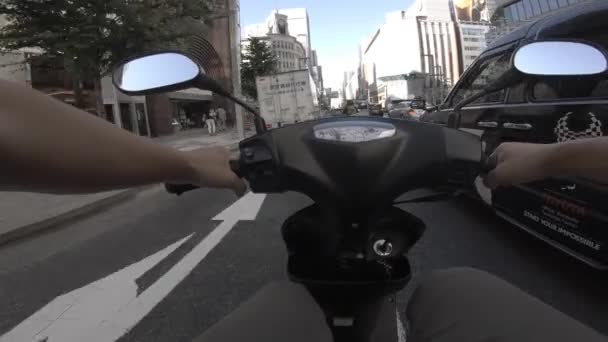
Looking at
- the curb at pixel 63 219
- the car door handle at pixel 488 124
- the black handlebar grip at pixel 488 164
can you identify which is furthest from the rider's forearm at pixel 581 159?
the curb at pixel 63 219

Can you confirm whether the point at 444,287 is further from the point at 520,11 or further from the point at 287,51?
the point at 287,51

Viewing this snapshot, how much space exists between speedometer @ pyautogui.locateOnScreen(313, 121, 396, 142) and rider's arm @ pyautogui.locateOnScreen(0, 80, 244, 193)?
1.26ft

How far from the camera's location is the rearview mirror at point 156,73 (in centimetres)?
127

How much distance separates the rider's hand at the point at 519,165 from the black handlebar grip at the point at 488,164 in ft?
0.04

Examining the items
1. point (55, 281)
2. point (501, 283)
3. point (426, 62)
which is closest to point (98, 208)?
point (55, 281)

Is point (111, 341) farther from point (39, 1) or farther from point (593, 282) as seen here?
point (39, 1)

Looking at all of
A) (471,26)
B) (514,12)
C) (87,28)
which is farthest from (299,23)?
(87,28)

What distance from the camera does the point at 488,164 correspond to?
→ 47.0 inches

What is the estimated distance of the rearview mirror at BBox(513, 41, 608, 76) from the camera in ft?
5.00

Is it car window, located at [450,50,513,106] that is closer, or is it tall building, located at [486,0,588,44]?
car window, located at [450,50,513,106]

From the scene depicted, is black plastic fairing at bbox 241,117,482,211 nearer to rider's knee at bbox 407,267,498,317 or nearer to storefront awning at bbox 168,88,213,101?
rider's knee at bbox 407,267,498,317

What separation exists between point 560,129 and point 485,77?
2.15 meters

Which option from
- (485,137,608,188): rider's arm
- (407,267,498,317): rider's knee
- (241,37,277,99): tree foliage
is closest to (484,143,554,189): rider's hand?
(485,137,608,188): rider's arm

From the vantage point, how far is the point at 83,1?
→ 33.2 ft
